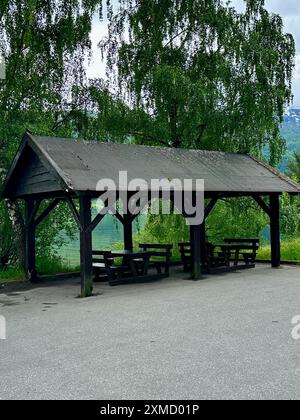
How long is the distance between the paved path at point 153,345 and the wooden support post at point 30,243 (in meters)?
2.39

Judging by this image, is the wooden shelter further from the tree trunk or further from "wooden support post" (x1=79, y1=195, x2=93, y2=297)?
the tree trunk

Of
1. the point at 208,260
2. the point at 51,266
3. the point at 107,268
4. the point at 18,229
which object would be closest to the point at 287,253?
the point at 208,260

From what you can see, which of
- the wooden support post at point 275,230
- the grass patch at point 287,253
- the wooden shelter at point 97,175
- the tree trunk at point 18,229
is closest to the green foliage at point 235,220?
the grass patch at point 287,253

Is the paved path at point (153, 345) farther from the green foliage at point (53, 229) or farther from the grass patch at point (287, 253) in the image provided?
the grass patch at point (287, 253)

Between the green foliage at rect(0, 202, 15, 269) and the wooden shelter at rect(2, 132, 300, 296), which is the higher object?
the wooden shelter at rect(2, 132, 300, 296)

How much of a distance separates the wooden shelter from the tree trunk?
2.74ft

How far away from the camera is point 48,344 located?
249 inches

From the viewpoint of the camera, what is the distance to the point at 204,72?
16797 mm

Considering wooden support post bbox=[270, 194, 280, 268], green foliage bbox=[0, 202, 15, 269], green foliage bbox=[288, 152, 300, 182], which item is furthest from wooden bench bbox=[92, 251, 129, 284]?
green foliage bbox=[288, 152, 300, 182]

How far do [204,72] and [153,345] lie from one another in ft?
41.3

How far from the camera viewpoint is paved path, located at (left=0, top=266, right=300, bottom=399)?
456 centimetres

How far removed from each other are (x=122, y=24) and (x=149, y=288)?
10909 millimetres

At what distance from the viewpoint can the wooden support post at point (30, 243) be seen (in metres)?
12.8

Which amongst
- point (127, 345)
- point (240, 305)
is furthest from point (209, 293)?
point (127, 345)
